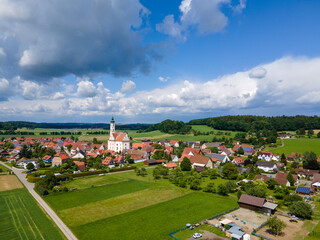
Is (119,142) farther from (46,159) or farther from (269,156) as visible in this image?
(269,156)

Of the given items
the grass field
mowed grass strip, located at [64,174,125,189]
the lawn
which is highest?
the lawn

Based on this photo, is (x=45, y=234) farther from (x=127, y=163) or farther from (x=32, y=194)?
(x=127, y=163)

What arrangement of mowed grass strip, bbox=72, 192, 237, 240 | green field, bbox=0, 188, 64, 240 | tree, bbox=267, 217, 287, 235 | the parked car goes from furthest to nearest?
mowed grass strip, bbox=72, 192, 237, 240 < tree, bbox=267, 217, 287, 235 < green field, bbox=0, 188, 64, 240 < the parked car

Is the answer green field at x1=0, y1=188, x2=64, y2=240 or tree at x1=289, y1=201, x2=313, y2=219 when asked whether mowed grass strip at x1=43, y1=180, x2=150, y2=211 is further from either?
tree at x1=289, y1=201, x2=313, y2=219


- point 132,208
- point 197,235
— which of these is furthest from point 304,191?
point 132,208

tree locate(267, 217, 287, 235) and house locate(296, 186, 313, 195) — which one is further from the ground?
tree locate(267, 217, 287, 235)

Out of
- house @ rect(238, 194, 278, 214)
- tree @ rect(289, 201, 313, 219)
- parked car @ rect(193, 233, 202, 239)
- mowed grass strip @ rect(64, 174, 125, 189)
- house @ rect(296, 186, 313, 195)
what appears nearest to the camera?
parked car @ rect(193, 233, 202, 239)

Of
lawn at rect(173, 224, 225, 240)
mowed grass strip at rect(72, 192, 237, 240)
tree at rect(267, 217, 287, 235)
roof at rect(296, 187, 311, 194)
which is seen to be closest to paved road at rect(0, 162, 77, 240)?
mowed grass strip at rect(72, 192, 237, 240)

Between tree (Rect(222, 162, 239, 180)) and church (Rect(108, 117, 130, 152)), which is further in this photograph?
church (Rect(108, 117, 130, 152))
